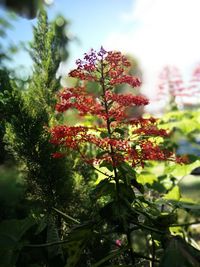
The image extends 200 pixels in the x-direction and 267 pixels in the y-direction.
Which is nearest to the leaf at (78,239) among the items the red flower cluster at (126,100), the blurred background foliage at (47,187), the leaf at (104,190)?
the blurred background foliage at (47,187)

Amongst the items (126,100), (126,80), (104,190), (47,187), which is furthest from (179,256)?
(47,187)

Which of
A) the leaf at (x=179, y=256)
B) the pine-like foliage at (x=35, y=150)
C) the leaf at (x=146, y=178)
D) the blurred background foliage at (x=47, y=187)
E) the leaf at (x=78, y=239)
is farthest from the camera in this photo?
the leaf at (x=146, y=178)

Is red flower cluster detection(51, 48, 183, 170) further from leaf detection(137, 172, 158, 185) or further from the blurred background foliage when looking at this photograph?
leaf detection(137, 172, 158, 185)

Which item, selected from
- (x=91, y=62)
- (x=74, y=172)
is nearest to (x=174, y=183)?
(x=74, y=172)

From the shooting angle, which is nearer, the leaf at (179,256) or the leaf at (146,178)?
the leaf at (179,256)

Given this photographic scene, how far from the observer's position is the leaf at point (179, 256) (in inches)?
67.7

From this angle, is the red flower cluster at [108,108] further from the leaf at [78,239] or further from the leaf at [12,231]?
the leaf at [12,231]

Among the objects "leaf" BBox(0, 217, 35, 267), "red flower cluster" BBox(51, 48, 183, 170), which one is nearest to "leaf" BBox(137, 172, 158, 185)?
"red flower cluster" BBox(51, 48, 183, 170)

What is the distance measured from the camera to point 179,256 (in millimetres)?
1739

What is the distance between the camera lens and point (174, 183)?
161 inches

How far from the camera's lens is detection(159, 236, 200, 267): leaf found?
1.72 m

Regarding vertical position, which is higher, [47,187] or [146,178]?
[146,178]

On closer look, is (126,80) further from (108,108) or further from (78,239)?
(78,239)

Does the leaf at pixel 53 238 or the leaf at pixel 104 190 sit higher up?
the leaf at pixel 104 190
